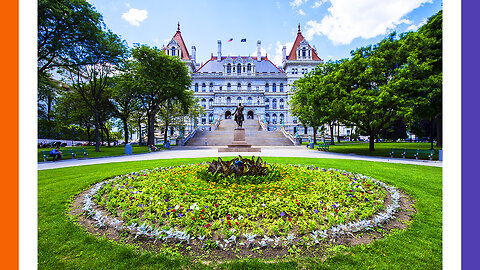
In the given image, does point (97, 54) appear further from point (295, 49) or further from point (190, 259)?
point (295, 49)

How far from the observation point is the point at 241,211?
4.27m

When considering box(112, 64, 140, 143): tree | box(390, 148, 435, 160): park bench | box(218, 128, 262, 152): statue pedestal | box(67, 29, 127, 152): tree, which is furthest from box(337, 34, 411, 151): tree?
box(112, 64, 140, 143): tree

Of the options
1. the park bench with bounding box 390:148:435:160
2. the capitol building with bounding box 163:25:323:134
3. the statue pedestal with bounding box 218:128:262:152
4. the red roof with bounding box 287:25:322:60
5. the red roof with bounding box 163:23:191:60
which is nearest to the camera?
the park bench with bounding box 390:148:435:160

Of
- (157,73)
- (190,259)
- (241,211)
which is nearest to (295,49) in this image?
(157,73)

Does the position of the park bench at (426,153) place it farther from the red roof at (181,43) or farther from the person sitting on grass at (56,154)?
the red roof at (181,43)

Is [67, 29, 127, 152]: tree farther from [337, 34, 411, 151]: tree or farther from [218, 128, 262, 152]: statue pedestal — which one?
[337, 34, 411, 151]: tree

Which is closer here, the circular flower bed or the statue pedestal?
the circular flower bed

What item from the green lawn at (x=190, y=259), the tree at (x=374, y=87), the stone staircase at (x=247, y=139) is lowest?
the green lawn at (x=190, y=259)

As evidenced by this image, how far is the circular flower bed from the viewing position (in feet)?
11.3

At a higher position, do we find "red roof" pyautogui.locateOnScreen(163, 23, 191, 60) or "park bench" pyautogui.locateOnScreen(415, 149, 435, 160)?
"red roof" pyautogui.locateOnScreen(163, 23, 191, 60)

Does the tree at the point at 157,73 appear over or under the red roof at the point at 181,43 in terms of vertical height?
under

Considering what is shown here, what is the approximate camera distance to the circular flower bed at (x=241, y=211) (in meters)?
3.44
